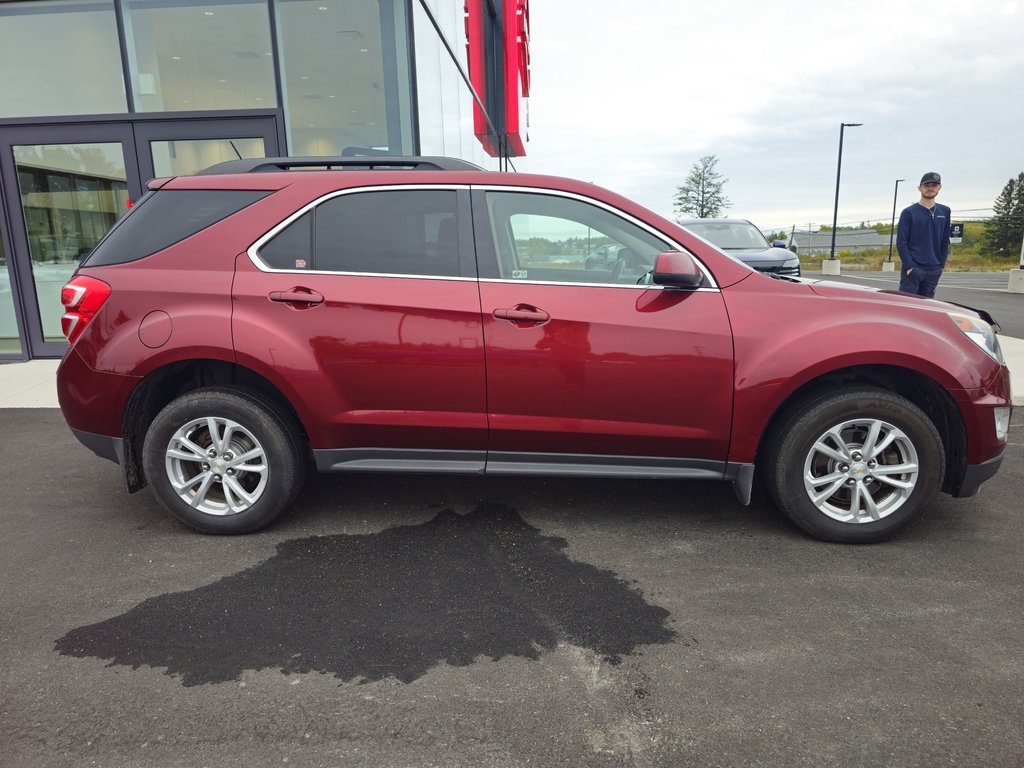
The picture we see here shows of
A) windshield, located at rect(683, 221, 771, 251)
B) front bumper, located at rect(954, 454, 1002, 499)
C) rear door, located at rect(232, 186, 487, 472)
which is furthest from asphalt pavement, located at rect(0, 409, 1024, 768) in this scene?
windshield, located at rect(683, 221, 771, 251)

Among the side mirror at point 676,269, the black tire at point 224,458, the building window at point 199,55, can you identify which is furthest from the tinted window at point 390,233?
the building window at point 199,55

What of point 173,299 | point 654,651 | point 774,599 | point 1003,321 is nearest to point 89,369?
point 173,299

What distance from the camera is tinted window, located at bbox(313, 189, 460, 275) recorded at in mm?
3320

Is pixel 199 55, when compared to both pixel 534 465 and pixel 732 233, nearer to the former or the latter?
pixel 534 465

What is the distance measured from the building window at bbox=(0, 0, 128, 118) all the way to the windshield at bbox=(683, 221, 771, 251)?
8823 millimetres

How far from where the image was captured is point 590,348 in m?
3.18

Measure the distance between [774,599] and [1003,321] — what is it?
1217 cm

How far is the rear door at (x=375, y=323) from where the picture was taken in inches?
128

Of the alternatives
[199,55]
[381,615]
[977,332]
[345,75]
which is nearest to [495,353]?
[381,615]

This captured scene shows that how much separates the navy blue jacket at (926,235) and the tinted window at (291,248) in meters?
6.58

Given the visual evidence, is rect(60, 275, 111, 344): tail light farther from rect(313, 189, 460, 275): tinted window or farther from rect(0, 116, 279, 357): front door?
rect(0, 116, 279, 357): front door

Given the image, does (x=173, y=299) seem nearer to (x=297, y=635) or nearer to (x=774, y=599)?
(x=297, y=635)

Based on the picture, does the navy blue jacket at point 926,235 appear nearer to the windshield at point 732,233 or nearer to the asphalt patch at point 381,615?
the windshield at point 732,233

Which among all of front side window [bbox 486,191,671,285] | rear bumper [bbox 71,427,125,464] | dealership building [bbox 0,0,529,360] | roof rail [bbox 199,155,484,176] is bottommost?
rear bumper [bbox 71,427,125,464]
